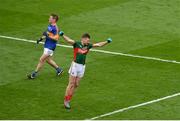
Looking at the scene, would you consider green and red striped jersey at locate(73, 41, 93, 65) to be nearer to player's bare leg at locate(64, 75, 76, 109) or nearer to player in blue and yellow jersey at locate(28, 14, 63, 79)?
player's bare leg at locate(64, 75, 76, 109)

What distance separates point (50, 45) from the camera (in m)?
25.4

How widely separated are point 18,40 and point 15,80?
5.40 m

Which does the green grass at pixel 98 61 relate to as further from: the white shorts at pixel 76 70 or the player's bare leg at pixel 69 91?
the white shorts at pixel 76 70

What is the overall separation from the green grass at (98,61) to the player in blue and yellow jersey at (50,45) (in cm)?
33

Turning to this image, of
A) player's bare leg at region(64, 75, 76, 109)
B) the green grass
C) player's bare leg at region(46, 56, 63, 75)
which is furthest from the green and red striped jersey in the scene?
player's bare leg at region(46, 56, 63, 75)

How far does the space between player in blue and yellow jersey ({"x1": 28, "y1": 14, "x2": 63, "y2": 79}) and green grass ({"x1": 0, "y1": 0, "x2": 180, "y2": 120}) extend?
33cm

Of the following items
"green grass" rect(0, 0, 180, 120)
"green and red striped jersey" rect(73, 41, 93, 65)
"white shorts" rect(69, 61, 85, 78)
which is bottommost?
"green grass" rect(0, 0, 180, 120)

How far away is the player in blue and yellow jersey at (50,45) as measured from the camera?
82.4ft

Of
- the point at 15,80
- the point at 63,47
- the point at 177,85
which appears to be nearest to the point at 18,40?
the point at 63,47

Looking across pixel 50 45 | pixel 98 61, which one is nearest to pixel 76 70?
pixel 50 45

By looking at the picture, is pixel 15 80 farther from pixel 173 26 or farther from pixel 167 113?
pixel 173 26

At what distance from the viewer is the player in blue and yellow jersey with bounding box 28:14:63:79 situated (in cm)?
2512

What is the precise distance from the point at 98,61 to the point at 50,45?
2734 mm

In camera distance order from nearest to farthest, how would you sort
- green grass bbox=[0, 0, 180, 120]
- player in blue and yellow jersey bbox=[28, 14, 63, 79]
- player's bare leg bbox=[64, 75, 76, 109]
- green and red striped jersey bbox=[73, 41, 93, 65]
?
green and red striped jersey bbox=[73, 41, 93, 65]
player's bare leg bbox=[64, 75, 76, 109]
green grass bbox=[0, 0, 180, 120]
player in blue and yellow jersey bbox=[28, 14, 63, 79]
